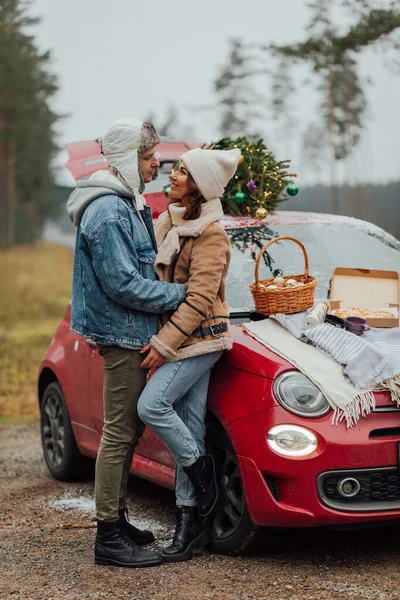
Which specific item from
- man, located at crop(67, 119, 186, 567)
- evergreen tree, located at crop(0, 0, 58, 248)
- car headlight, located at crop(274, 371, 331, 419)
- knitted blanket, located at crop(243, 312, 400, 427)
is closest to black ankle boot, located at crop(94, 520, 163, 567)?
man, located at crop(67, 119, 186, 567)

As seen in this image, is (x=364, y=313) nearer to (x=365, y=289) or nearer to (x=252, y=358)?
(x=365, y=289)

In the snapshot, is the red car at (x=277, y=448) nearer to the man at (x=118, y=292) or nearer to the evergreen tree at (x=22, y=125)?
the man at (x=118, y=292)

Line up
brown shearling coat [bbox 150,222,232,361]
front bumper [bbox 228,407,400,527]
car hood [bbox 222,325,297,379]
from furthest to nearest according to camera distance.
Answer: brown shearling coat [bbox 150,222,232,361], car hood [bbox 222,325,297,379], front bumper [bbox 228,407,400,527]

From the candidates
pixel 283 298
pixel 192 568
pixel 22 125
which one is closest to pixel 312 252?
pixel 283 298

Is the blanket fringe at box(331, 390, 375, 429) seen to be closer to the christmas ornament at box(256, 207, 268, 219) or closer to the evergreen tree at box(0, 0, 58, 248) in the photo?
the christmas ornament at box(256, 207, 268, 219)

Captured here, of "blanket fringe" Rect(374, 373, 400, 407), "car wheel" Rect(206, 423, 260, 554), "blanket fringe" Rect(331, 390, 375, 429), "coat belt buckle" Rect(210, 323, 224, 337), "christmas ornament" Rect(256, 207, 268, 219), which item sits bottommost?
"car wheel" Rect(206, 423, 260, 554)

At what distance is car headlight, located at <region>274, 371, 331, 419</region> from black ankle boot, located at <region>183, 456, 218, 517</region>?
0.59m

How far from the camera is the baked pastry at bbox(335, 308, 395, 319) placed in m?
5.20

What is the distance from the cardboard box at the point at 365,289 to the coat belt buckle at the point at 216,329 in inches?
32.1

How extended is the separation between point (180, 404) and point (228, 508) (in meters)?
0.55

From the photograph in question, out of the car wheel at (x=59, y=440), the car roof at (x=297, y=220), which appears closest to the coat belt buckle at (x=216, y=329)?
the car roof at (x=297, y=220)

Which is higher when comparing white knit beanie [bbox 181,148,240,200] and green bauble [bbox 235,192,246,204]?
white knit beanie [bbox 181,148,240,200]

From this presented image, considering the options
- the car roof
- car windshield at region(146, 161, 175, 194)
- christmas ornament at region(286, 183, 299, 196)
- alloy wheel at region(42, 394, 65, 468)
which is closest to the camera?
the car roof

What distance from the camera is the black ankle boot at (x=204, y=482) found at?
15.9ft
